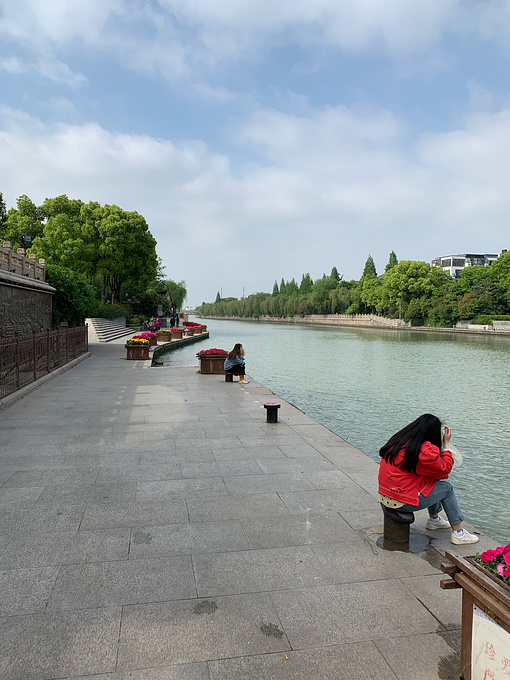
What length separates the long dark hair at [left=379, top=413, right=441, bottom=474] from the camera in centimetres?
390

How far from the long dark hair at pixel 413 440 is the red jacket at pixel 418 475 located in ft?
0.12

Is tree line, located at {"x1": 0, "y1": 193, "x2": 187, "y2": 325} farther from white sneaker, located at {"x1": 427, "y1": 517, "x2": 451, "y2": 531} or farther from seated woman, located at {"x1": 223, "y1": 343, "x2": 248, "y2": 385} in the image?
white sneaker, located at {"x1": 427, "y1": 517, "x2": 451, "y2": 531}

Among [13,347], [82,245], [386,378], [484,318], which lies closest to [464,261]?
[484,318]

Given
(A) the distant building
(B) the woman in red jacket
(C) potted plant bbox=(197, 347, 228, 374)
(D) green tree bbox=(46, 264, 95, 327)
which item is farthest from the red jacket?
(A) the distant building

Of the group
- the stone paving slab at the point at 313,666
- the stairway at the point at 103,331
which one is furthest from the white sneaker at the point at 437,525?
the stairway at the point at 103,331

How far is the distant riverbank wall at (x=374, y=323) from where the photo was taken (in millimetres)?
61844

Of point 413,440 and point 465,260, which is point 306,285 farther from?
point 413,440

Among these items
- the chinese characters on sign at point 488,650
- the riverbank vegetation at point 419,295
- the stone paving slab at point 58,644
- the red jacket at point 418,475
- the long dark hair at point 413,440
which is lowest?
the stone paving slab at point 58,644

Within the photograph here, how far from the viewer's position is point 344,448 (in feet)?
24.8

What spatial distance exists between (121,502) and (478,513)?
4599 mm

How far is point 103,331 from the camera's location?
35.6m

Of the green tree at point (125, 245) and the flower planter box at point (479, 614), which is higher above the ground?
the green tree at point (125, 245)

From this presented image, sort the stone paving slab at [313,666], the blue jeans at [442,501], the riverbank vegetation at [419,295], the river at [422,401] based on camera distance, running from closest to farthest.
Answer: the stone paving slab at [313,666] < the blue jeans at [442,501] < the river at [422,401] < the riverbank vegetation at [419,295]

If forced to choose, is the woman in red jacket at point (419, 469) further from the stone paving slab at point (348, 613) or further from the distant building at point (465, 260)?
the distant building at point (465, 260)
